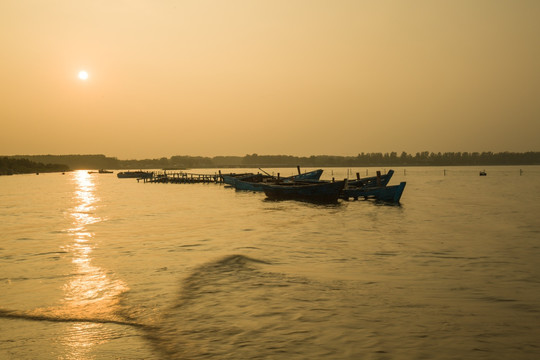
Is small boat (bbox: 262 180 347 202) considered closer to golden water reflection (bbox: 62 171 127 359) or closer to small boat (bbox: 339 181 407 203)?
small boat (bbox: 339 181 407 203)

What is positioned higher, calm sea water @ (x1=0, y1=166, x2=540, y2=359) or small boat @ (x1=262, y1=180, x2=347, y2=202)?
small boat @ (x1=262, y1=180, x2=347, y2=202)

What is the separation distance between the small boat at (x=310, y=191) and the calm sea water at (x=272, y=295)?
15.6 metres

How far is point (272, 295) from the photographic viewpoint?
37.4 ft

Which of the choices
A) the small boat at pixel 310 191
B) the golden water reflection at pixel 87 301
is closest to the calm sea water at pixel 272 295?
the golden water reflection at pixel 87 301

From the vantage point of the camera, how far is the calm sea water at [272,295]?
26.0 feet

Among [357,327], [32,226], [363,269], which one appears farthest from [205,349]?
[32,226]

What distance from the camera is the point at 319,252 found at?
17953 millimetres

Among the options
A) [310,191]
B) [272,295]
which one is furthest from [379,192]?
[272,295]

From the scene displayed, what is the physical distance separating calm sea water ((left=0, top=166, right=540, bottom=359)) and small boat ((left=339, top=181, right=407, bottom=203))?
58.4 feet

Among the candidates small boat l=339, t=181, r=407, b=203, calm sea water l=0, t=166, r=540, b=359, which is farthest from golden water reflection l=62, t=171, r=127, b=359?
small boat l=339, t=181, r=407, b=203

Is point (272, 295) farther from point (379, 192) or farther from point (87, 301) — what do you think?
point (379, 192)

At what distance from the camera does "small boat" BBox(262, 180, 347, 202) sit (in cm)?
3994

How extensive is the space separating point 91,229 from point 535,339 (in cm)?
2457

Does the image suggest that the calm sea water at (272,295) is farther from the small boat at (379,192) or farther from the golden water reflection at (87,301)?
the small boat at (379,192)
